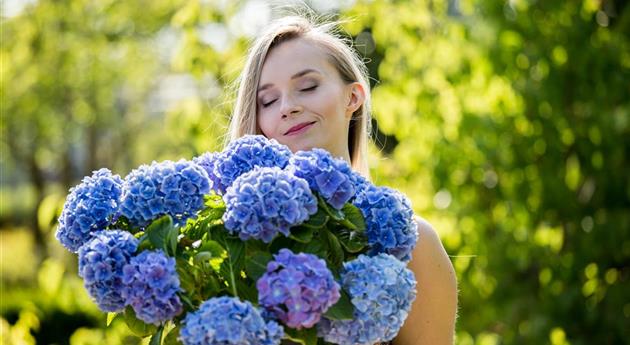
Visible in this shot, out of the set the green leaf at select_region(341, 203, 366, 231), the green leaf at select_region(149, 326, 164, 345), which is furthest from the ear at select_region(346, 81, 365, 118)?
the green leaf at select_region(149, 326, 164, 345)

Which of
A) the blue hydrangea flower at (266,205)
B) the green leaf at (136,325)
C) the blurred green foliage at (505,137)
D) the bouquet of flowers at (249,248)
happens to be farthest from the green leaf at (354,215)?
the blurred green foliage at (505,137)

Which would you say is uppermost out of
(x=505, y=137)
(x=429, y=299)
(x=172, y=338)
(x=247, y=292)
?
(x=247, y=292)

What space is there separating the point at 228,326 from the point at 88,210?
17.3 inches

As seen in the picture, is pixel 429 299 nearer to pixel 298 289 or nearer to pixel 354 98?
pixel 354 98

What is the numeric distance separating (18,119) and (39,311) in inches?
289

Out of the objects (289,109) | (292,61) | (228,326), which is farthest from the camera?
(292,61)

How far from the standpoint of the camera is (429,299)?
2385mm

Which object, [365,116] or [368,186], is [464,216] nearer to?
[365,116]

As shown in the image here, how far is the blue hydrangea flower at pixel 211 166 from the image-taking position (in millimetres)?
1893

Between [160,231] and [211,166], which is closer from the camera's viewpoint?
[160,231]

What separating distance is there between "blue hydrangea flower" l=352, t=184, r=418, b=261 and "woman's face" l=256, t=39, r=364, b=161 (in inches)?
21.3

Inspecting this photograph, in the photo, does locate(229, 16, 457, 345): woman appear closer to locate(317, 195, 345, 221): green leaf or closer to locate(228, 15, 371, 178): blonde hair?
locate(228, 15, 371, 178): blonde hair

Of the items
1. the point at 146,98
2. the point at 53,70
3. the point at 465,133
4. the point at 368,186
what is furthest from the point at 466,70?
the point at 146,98

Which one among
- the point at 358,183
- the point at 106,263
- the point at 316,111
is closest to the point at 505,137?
the point at 316,111
